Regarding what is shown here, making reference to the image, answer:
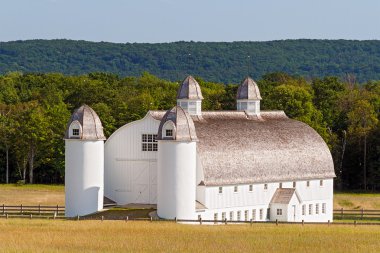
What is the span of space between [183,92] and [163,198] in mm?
12754

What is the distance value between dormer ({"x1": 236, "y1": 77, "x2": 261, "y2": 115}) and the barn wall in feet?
43.0

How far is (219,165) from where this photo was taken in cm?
7738

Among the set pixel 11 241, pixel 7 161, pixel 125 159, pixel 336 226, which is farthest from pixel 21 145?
pixel 11 241

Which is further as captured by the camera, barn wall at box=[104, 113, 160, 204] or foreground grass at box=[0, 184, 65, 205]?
foreground grass at box=[0, 184, 65, 205]

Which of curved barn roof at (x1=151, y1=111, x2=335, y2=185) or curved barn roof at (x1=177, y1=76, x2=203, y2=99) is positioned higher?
curved barn roof at (x1=177, y1=76, x2=203, y2=99)

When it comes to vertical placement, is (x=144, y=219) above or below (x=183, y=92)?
below

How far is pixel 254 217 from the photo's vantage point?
81125 millimetres

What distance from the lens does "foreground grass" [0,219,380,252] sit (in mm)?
52000

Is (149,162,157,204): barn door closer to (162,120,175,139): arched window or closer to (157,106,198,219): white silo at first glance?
(157,106,198,219): white silo

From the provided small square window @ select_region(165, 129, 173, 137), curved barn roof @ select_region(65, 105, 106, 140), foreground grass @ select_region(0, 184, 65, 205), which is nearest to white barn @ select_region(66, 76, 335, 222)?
small square window @ select_region(165, 129, 173, 137)

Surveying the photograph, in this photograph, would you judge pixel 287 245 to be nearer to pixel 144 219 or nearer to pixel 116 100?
pixel 144 219

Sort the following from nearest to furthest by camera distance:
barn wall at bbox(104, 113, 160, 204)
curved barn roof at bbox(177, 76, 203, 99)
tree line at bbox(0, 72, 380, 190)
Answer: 1. barn wall at bbox(104, 113, 160, 204)
2. curved barn roof at bbox(177, 76, 203, 99)
3. tree line at bbox(0, 72, 380, 190)

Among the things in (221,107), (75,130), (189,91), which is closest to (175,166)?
(75,130)

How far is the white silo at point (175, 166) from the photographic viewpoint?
7225 cm
